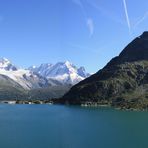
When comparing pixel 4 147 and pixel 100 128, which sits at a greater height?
pixel 100 128

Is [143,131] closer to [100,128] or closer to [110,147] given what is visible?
[100,128]

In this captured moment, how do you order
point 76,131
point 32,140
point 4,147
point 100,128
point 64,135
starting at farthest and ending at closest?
point 100,128 < point 76,131 < point 64,135 < point 32,140 < point 4,147

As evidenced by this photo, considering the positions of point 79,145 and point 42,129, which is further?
point 42,129

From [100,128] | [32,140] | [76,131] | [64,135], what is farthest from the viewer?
[100,128]

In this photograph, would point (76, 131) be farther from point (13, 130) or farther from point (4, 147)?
point (4, 147)

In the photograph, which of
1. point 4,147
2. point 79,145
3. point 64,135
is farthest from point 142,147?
point 4,147

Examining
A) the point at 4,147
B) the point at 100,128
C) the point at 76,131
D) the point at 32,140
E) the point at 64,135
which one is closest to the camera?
the point at 4,147

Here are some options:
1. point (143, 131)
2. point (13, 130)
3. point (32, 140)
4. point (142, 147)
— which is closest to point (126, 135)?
point (143, 131)

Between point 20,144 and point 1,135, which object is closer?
point 20,144

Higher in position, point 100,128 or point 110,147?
point 100,128
